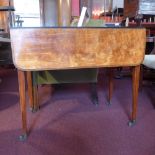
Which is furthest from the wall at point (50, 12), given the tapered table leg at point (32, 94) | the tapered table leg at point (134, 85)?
the tapered table leg at point (134, 85)

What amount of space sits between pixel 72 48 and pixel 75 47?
0.07ft

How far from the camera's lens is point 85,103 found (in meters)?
2.27

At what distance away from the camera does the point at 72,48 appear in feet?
4.82

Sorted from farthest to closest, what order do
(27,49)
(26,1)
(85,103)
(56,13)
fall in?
(56,13) < (26,1) < (85,103) < (27,49)

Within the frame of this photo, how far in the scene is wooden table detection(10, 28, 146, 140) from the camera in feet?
4.62

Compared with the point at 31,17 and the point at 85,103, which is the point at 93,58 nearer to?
the point at 85,103

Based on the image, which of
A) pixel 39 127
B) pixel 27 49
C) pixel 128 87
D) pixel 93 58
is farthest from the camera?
pixel 128 87

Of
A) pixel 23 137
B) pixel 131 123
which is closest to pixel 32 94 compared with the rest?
pixel 23 137

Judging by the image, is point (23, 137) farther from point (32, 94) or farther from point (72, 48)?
point (72, 48)

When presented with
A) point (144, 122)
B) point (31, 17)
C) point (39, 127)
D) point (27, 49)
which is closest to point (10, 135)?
point (39, 127)

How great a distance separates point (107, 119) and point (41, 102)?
78 cm

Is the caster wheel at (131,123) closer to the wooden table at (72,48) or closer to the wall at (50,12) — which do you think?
the wooden table at (72,48)

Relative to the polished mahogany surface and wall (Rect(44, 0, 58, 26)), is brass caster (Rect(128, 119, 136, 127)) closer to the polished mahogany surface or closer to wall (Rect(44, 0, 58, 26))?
the polished mahogany surface

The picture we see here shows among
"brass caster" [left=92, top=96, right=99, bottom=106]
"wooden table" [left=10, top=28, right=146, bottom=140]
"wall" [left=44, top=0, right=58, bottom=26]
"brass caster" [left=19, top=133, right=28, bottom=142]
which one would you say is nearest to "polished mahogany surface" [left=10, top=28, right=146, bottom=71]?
"wooden table" [left=10, top=28, right=146, bottom=140]
